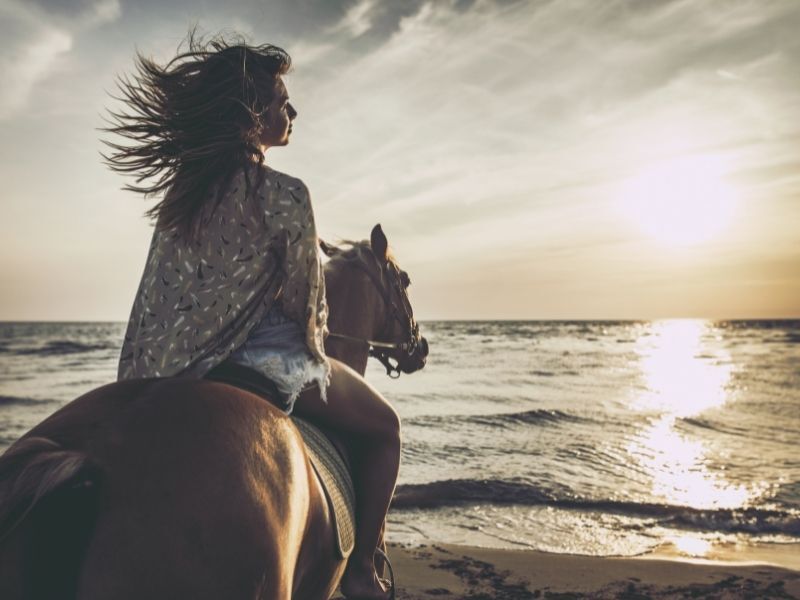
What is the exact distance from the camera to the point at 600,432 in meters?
13.4

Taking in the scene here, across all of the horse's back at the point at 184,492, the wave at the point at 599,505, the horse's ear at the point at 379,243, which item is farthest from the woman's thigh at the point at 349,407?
the wave at the point at 599,505

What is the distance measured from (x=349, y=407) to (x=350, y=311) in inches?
38.2

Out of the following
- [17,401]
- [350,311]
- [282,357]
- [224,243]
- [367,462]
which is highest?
[224,243]

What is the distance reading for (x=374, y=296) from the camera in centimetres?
369

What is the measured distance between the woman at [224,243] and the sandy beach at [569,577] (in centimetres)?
344

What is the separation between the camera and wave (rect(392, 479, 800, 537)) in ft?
24.9

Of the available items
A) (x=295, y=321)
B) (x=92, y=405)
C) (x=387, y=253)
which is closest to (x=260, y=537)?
(x=92, y=405)

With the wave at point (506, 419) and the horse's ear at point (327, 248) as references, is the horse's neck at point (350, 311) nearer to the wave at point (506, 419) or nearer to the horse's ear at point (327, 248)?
the horse's ear at point (327, 248)

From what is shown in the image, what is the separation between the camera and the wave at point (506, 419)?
1379 centimetres

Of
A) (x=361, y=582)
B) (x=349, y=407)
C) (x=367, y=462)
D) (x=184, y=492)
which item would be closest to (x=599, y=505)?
(x=361, y=582)

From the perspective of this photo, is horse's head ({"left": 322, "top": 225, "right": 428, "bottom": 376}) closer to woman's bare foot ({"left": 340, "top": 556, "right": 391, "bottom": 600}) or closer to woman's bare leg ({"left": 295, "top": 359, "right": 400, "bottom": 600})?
woman's bare leg ({"left": 295, "top": 359, "right": 400, "bottom": 600})

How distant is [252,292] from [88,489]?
0.99m

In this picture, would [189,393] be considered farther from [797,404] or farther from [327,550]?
[797,404]

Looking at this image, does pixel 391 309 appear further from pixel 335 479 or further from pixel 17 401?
pixel 17 401
